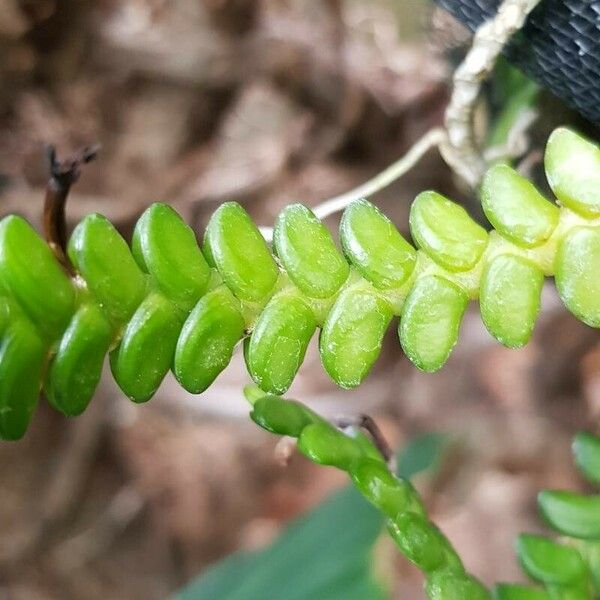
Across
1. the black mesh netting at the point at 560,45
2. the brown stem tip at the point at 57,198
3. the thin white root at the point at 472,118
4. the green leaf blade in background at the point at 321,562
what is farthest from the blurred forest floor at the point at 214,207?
the brown stem tip at the point at 57,198

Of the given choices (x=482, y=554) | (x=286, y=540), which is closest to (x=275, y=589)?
(x=286, y=540)

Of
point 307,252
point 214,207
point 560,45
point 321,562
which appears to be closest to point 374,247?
point 307,252

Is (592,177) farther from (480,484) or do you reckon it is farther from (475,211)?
(480,484)

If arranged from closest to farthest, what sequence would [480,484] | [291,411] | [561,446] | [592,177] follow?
[592,177], [291,411], [561,446], [480,484]

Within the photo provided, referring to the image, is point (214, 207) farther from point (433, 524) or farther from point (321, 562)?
point (433, 524)

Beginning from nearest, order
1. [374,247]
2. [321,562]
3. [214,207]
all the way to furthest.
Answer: [374,247] < [321,562] < [214,207]

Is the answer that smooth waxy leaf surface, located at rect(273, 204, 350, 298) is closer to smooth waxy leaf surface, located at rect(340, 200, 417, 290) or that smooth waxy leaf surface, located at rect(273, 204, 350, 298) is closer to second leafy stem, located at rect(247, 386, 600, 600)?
smooth waxy leaf surface, located at rect(340, 200, 417, 290)
